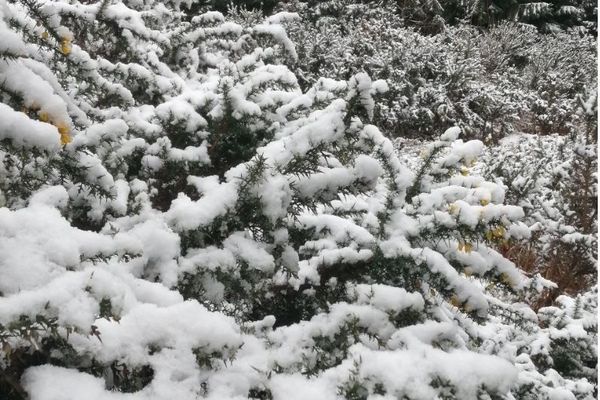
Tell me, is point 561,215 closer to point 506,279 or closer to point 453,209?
point 506,279

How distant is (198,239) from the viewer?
1.54 m

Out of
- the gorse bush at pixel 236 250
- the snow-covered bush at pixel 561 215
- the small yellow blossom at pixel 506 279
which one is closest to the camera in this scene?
the gorse bush at pixel 236 250

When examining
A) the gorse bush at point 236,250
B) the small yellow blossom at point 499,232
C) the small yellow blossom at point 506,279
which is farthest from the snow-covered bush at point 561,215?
the small yellow blossom at point 499,232

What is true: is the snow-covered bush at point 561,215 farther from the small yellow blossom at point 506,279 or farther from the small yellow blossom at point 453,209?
the small yellow blossom at point 453,209

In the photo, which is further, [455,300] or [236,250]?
[455,300]

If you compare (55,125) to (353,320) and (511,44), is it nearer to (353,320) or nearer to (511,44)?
(353,320)

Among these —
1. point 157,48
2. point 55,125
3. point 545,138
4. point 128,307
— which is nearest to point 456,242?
point 128,307

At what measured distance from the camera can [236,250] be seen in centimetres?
152

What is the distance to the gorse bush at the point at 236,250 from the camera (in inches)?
41.9

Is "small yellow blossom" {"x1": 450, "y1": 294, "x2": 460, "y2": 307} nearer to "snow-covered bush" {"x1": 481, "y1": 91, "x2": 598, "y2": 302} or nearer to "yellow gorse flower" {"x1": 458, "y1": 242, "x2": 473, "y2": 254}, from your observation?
"yellow gorse flower" {"x1": 458, "y1": 242, "x2": 473, "y2": 254}

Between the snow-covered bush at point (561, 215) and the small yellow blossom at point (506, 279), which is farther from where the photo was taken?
the snow-covered bush at point (561, 215)

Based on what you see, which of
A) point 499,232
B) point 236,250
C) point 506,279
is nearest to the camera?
point 236,250

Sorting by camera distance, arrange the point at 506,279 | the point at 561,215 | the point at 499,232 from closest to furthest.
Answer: the point at 499,232
the point at 506,279
the point at 561,215

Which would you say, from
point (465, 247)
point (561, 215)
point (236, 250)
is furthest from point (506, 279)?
point (561, 215)
